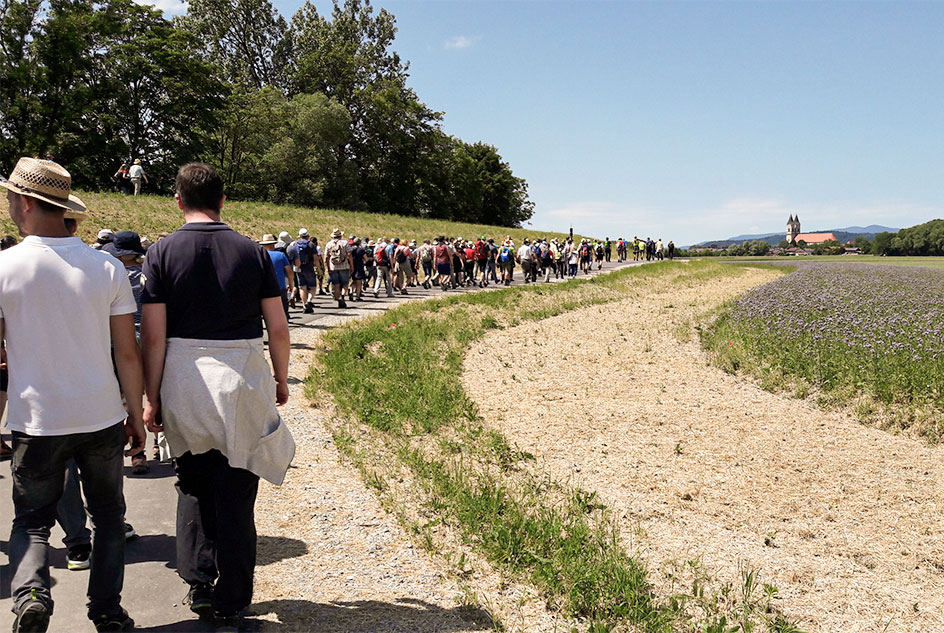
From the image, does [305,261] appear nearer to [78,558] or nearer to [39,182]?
[78,558]

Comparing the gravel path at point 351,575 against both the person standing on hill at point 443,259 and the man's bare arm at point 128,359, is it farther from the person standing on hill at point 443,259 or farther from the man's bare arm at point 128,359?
the person standing on hill at point 443,259

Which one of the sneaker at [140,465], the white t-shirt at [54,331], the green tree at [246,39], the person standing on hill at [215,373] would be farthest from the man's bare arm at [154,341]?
the green tree at [246,39]

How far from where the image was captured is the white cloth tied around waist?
3.29m

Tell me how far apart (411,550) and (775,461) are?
437 cm

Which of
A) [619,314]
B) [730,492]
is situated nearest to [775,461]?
[730,492]

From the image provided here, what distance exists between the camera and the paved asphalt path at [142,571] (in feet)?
12.0

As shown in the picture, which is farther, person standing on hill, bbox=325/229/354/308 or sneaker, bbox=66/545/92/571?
person standing on hill, bbox=325/229/354/308

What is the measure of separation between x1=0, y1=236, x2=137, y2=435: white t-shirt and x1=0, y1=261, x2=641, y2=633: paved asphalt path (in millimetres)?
1200

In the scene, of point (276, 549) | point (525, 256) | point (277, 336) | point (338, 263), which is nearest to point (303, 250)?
point (338, 263)

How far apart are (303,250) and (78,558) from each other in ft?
39.8

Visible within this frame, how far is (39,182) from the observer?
3148mm

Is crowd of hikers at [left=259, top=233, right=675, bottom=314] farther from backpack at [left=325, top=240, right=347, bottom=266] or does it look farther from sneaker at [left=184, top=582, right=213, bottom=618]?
sneaker at [left=184, top=582, right=213, bottom=618]

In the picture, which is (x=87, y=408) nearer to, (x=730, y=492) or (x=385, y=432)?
(x=385, y=432)

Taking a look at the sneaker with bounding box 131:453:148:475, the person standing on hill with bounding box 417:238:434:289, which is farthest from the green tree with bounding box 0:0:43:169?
the sneaker with bounding box 131:453:148:475
